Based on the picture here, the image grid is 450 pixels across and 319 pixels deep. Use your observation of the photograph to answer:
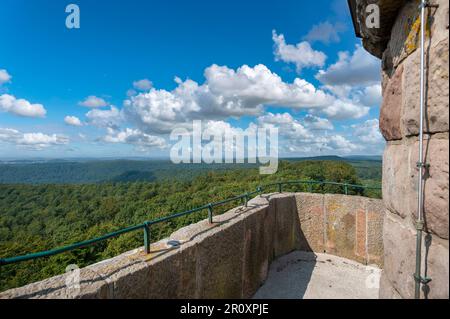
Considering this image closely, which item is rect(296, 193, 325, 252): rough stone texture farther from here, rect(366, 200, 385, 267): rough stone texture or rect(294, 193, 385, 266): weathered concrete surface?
rect(366, 200, 385, 267): rough stone texture

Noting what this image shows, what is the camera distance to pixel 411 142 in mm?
1654

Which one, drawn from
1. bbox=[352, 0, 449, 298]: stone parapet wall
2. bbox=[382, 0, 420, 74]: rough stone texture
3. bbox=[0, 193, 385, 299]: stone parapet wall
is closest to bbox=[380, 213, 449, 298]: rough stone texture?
bbox=[352, 0, 449, 298]: stone parapet wall

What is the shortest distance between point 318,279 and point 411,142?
16.8 ft

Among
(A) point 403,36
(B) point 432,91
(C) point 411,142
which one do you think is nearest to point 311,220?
(C) point 411,142

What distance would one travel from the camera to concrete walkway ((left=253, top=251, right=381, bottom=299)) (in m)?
5.16

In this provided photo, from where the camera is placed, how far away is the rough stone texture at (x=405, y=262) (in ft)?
4.53

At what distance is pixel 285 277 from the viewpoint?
5773mm

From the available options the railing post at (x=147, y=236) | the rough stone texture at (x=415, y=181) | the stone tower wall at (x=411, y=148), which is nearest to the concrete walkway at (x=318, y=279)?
the railing post at (x=147, y=236)

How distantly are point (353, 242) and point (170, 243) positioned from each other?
5.67 m

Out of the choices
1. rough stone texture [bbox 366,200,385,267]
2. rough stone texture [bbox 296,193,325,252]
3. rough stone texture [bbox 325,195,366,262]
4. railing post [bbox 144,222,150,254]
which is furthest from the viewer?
rough stone texture [bbox 296,193,325,252]

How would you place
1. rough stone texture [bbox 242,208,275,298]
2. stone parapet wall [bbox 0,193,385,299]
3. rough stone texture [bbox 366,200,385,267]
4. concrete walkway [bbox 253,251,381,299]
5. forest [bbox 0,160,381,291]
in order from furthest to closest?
1. forest [bbox 0,160,381,291]
2. rough stone texture [bbox 366,200,385,267]
3. concrete walkway [bbox 253,251,381,299]
4. rough stone texture [bbox 242,208,275,298]
5. stone parapet wall [bbox 0,193,385,299]

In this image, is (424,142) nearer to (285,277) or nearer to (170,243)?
(170,243)

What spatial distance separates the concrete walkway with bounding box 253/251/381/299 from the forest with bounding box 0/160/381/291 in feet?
13.4
